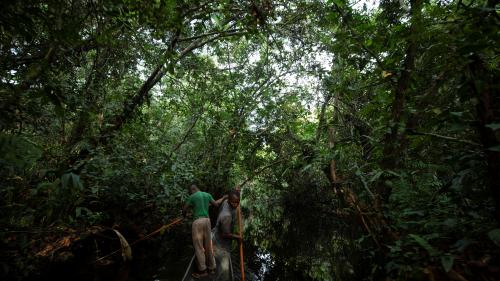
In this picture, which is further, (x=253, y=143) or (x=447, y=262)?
(x=253, y=143)

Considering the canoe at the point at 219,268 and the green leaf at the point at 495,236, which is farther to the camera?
the canoe at the point at 219,268

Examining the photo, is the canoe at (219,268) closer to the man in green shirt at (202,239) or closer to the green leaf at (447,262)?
the man in green shirt at (202,239)

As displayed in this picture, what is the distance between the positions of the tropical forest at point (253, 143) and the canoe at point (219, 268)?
1.5 inches

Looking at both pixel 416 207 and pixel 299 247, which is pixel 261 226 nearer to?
pixel 299 247

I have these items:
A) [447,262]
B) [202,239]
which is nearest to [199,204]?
[202,239]

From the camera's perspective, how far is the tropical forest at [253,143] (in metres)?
2.68

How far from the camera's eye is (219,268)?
5934mm

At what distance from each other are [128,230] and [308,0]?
27.8ft

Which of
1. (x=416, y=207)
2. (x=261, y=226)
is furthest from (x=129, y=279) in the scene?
(x=261, y=226)

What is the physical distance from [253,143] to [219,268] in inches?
284

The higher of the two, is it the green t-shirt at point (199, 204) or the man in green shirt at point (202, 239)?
the green t-shirt at point (199, 204)

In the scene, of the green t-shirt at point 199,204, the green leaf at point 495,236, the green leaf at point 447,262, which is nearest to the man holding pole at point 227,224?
the green t-shirt at point 199,204

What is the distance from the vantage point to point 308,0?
8.90 metres

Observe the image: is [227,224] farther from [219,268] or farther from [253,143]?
[253,143]
